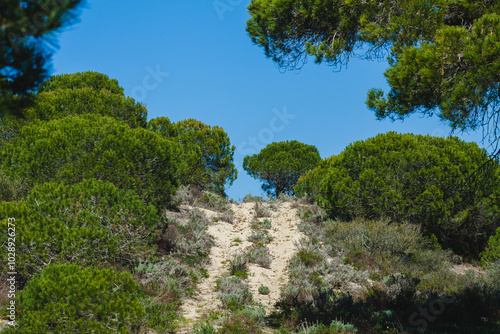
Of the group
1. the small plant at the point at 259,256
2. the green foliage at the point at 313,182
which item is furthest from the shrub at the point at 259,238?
the green foliage at the point at 313,182

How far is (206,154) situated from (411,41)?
17.4 m

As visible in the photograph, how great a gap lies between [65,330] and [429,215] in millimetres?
12994

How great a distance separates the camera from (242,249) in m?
13.1

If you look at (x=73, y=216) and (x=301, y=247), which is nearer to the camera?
(x=73, y=216)

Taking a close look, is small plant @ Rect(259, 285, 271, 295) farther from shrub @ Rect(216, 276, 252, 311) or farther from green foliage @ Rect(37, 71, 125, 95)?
green foliage @ Rect(37, 71, 125, 95)

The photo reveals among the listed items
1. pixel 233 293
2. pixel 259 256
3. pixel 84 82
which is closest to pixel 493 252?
pixel 259 256

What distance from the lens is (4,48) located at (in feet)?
9.45

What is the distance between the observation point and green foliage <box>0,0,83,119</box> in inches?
104

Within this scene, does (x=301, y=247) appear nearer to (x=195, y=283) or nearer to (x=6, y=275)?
(x=195, y=283)

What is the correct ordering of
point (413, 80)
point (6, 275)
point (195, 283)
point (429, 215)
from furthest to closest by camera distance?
point (429, 215)
point (195, 283)
point (6, 275)
point (413, 80)

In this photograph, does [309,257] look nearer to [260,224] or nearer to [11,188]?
[260,224]

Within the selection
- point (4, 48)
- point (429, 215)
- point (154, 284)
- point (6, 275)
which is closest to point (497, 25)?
A: point (4, 48)

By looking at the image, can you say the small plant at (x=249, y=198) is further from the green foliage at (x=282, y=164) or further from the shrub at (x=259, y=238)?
the shrub at (x=259, y=238)

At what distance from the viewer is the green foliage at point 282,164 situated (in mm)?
27406
